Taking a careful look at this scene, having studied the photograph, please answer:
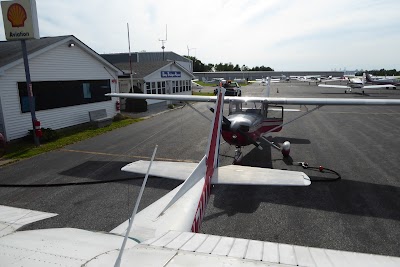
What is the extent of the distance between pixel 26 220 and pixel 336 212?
709 centimetres

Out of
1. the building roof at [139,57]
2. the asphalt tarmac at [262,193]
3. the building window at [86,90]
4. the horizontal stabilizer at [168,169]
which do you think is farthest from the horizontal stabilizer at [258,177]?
the building roof at [139,57]

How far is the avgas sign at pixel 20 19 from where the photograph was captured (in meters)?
13.1

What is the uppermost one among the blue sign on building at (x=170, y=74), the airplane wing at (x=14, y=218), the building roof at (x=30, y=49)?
the building roof at (x=30, y=49)

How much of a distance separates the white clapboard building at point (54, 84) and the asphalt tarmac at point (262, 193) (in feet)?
12.6

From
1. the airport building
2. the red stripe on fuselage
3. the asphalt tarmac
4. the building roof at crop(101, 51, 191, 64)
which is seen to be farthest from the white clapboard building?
the building roof at crop(101, 51, 191, 64)

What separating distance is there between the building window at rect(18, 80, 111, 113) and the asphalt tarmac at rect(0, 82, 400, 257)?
4217 millimetres

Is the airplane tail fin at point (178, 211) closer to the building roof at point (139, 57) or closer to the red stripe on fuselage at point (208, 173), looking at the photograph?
the red stripe on fuselage at point (208, 173)

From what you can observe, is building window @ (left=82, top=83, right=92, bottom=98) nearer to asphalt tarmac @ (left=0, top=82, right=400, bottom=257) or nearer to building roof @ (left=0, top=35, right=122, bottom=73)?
building roof @ (left=0, top=35, right=122, bottom=73)

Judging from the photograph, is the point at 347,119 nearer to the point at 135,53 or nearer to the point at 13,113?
the point at 13,113

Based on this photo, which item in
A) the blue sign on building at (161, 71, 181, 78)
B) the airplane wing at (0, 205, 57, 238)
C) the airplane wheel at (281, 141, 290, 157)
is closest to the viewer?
the airplane wing at (0, 205, 57, 238)

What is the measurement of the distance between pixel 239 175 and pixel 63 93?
15.7m

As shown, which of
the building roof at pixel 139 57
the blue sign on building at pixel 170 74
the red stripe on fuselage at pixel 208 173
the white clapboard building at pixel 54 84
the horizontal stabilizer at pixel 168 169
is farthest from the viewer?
the building roof at pixel 139 57

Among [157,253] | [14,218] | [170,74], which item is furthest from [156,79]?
[157,253]

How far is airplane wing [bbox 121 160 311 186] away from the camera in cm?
589
